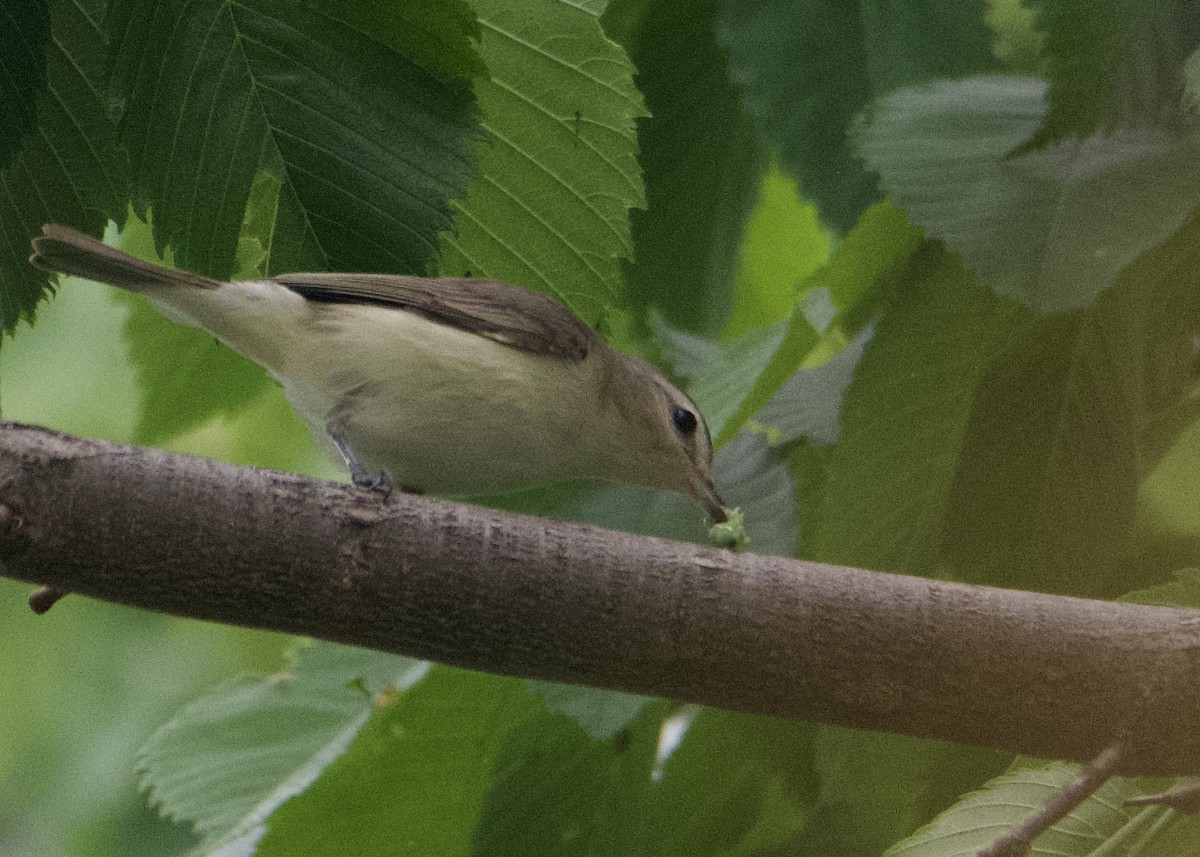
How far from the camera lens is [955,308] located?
258 cm

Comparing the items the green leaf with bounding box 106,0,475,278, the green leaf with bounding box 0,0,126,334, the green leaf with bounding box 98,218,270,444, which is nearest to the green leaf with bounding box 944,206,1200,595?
the green leaf with bounding box 106,0,475,278

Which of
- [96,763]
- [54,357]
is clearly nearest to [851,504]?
[54,357]

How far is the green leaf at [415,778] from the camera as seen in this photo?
2.51 metres

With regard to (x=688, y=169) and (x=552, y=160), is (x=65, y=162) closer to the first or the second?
(x=552, y=160)

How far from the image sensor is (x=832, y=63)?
2939mm

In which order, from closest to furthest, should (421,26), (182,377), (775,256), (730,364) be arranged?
1. (421,26)
2. (730,364)
3. (182,377)
4. (775,256)

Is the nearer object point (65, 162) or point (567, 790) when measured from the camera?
point (65, 162)

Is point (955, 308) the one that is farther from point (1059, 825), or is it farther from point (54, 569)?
point (54, 569)

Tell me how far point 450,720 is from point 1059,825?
3.69ft

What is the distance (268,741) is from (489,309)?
1.08 m

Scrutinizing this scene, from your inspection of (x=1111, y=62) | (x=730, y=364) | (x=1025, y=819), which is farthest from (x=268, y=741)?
(x=1111, y=62)

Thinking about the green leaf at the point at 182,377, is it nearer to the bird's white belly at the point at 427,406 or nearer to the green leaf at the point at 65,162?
A: the bird's white belly at the point at 427,406

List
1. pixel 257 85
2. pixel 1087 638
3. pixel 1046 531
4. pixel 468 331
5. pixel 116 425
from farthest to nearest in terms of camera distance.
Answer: pixel 116 425, pixel 468 331, pixel 1046 531, pixel 257 85, pixel 1087 638

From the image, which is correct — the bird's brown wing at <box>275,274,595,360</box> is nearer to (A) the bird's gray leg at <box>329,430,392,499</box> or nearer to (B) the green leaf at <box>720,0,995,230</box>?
(A) the bird's gray leg at <box>329,430,392,499</box>
